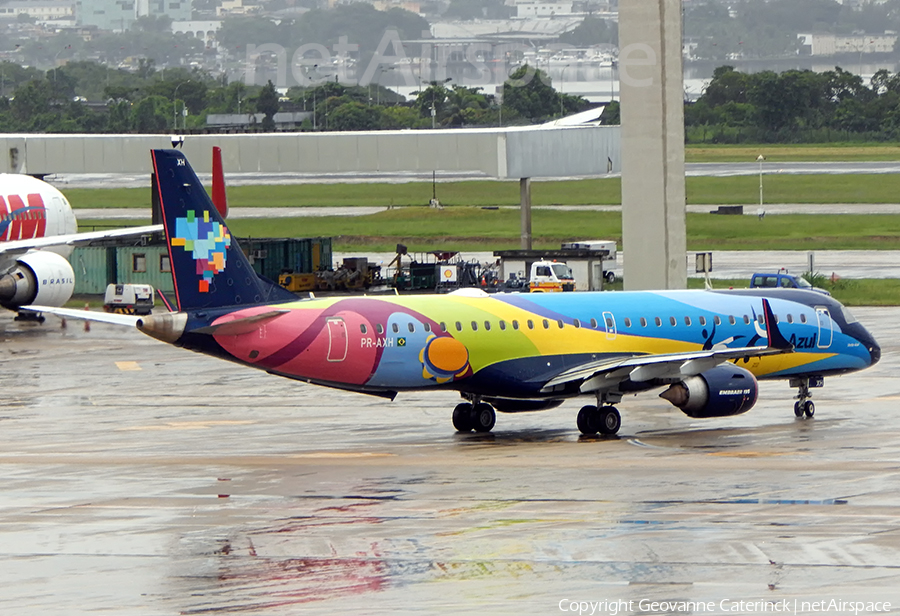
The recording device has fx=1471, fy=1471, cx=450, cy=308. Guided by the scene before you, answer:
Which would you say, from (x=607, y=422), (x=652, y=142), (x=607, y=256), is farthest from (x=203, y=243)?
(x=607, y=256)

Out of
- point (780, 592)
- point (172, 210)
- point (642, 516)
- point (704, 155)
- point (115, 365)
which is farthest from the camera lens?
point (704, 155)

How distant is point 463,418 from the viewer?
37.8m

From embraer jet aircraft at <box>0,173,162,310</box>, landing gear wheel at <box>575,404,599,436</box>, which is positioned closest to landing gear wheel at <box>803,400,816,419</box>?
landing gear wheel at <box>575,404,599,436</box>

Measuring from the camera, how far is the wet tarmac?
68.7 feet

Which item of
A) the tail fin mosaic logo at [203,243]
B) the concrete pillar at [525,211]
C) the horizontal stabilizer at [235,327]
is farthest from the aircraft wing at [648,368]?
the concrete pillar at [525,211]

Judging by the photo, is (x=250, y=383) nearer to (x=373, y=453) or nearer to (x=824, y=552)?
(x=373, y=453)

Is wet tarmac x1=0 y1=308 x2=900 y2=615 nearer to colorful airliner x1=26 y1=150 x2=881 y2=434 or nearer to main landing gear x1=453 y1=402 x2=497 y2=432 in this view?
main landing gear x1=453 y1=402 x2=497 y2=432

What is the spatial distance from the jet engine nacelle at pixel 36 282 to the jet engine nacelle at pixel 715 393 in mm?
37130

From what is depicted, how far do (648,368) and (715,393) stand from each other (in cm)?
182

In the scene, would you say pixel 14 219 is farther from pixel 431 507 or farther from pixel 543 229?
pixel 543 229

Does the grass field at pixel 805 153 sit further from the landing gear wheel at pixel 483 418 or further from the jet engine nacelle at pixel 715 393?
the landing gear wheel at pixel 483 418

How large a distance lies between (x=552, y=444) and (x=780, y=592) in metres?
15.5

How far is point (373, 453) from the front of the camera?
34500 mm

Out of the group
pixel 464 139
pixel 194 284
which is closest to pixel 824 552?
pixel 194 284
